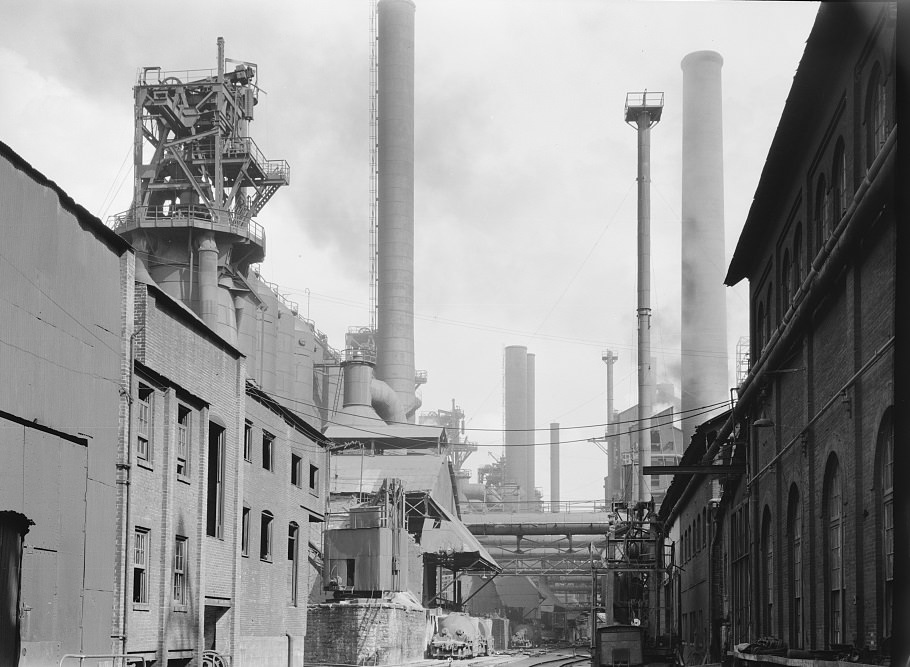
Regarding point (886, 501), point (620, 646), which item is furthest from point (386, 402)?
point (886, 501)

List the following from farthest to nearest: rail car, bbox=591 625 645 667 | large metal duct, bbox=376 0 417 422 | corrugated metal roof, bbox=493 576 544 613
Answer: corrugated metal roof, bbox=493 576 544 613
large metal duct, bbox=376 0 417 422
rail car, bbox=591 625 645 667

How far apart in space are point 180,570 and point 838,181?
569 inches

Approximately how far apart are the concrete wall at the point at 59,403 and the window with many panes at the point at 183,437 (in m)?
3.59

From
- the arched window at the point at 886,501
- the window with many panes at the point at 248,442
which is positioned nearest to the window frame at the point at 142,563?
the window with many panes at the point at 248,442

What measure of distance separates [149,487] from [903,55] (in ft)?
60.6

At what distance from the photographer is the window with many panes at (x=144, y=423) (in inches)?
845

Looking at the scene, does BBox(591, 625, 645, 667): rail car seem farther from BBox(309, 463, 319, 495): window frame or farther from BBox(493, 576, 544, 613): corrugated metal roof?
BBox(493, 576, 544, 613): corrugated metal roof

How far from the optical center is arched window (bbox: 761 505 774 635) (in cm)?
2297

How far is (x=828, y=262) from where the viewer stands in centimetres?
1580

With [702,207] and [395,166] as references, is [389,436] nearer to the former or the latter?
[395,166]

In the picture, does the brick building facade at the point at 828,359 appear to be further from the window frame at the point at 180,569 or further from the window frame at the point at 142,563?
the window frame at the point at 180,569

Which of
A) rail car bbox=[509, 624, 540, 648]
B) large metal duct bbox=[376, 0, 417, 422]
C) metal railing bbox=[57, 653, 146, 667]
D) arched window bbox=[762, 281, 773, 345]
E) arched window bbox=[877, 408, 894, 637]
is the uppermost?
large metal duct bbox=[376, 0, 417, 422]

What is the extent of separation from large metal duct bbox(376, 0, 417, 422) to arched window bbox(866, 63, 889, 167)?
50.1 meters

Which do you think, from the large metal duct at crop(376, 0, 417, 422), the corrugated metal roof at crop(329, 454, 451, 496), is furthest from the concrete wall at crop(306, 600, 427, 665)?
the large metal duct at crop(376, 0, 417, 422)
